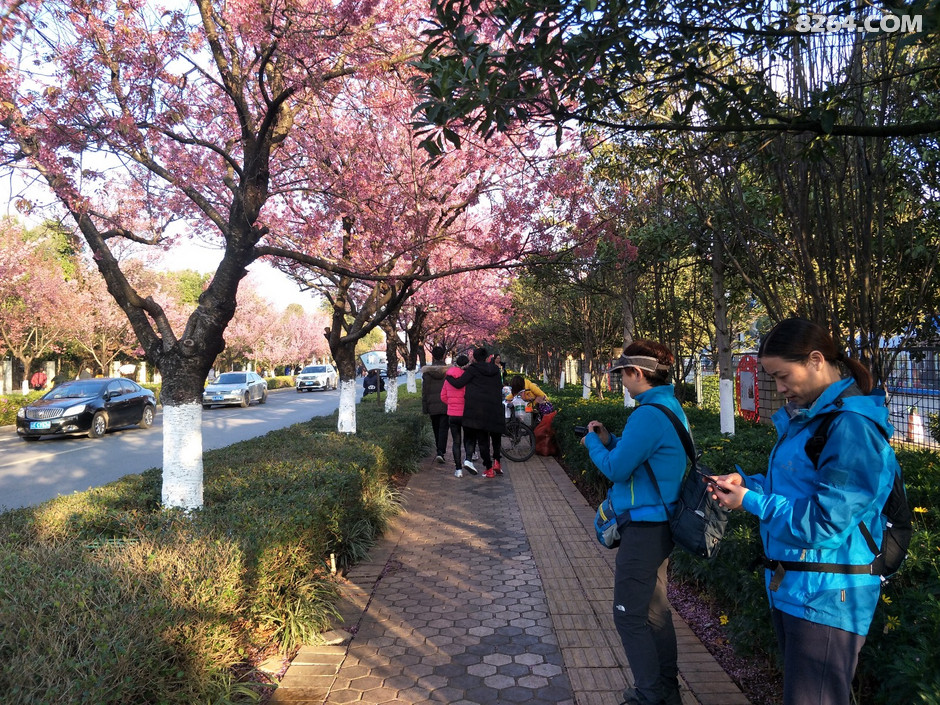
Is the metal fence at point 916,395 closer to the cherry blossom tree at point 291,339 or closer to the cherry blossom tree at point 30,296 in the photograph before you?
the cherry blossom tree at point 30,296

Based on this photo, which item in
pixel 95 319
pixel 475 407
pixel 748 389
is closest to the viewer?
pixel 475 407

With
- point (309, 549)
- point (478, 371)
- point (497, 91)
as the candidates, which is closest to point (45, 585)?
point (309, 549)

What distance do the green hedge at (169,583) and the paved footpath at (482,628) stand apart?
30cm

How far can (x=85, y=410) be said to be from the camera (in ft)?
54.6

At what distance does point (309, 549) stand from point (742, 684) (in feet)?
8.83

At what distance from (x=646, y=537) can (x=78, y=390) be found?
18.1 m

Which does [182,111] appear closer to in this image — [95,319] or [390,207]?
[390,207]

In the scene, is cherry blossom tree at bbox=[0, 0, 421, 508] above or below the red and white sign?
above

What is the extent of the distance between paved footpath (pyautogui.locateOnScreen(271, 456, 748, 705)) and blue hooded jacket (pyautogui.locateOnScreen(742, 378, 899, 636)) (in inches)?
64.7

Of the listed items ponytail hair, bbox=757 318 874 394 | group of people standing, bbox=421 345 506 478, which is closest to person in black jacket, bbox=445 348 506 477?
group of people standing, bbox=421 345 506 478

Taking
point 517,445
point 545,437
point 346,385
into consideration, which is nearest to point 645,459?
point 346,385

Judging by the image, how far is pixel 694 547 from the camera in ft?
9.15

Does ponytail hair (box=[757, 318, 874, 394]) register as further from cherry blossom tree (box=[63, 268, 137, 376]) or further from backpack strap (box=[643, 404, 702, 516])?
cherry blossom tree (box=[63, 268, 137, 376])

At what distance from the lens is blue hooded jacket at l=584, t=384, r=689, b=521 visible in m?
2.95
